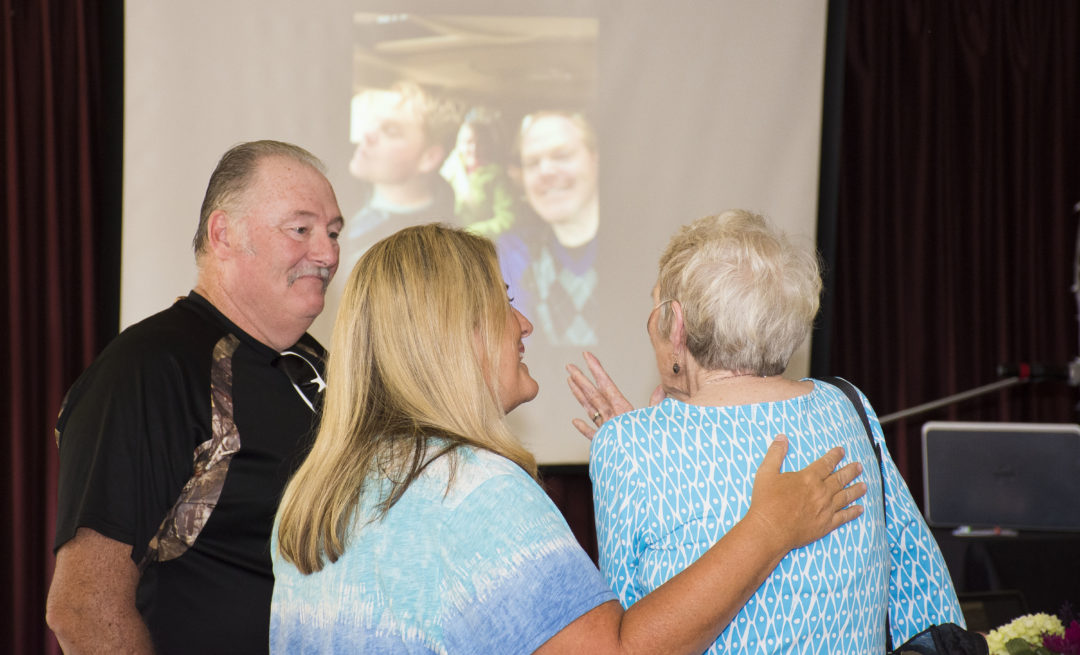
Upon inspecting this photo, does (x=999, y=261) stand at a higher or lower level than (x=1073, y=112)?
lower

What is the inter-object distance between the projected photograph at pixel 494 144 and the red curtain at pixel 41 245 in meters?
0.93

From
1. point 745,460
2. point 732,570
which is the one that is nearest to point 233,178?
point 745,460

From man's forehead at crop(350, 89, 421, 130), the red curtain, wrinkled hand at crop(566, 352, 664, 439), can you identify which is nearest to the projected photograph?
man's forehead at crop(350, 89, 421, 130)

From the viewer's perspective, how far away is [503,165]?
143 inches

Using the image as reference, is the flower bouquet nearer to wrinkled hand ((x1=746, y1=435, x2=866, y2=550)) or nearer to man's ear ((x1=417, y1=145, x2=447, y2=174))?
wrinkled hand ((x1=746, y1=435, x2=866, y2=550))

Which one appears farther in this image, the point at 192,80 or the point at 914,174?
the point at 914,174

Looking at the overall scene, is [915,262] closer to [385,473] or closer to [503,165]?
[503,165]

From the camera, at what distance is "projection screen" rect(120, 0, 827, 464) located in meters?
3.38

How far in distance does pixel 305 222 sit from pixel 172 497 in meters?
0.68

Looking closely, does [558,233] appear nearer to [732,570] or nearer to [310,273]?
[310,273]

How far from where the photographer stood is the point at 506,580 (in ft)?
3.59

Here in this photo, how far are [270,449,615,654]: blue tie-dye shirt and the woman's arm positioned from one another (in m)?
0.04

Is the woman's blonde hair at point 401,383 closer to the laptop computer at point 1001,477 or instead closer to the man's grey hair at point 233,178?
the man's grey hair at point 233,178

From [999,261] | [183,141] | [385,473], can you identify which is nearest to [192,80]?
[183,141]
